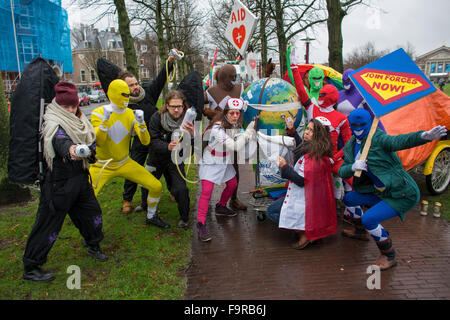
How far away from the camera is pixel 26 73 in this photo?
9.77 ft

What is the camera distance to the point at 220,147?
167 inches

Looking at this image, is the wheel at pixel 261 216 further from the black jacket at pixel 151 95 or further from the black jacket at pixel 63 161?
the black jacket at pixel 63 161

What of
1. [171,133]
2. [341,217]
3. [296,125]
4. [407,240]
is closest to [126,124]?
[171,133]

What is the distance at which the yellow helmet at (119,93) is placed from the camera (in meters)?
3.74

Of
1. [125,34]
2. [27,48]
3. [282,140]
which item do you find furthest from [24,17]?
[282,140]

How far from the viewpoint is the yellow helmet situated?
12.3 feet

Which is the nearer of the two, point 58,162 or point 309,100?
point 58,162

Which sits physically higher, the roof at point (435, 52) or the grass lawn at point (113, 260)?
the roof at point (435, 52)

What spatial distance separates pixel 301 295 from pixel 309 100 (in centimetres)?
252

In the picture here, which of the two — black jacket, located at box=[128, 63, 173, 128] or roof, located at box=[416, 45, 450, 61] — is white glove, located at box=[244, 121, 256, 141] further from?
roof, located at box=[416, 45, 450, 61]

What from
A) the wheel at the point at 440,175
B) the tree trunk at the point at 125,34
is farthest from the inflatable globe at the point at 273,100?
the tree trunk at the point at 125,34

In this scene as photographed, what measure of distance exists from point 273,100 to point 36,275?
3.34 m

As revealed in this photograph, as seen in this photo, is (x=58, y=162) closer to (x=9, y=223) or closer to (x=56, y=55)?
(x=9, y=223)

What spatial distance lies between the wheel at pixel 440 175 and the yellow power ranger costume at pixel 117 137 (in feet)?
15.1
